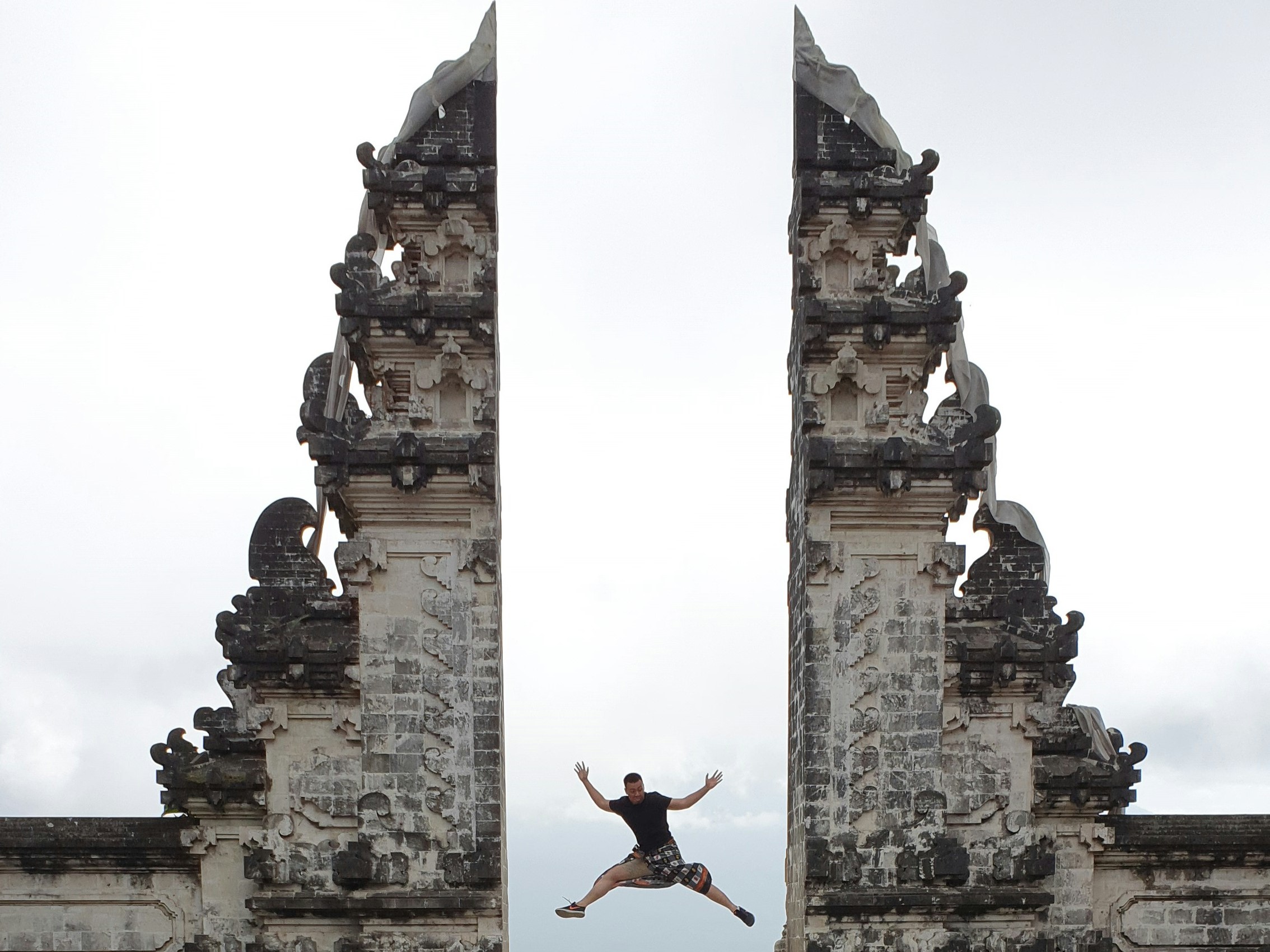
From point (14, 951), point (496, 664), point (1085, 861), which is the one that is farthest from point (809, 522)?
point (14, 951)

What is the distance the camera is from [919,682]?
1388cm

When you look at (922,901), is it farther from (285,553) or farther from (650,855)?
(285,553)

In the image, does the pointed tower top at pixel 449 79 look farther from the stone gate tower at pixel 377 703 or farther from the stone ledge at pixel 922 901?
the stone ledge at pixel 922 901

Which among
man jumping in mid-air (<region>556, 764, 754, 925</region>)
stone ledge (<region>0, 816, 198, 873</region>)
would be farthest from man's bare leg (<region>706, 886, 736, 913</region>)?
stone ledge (<region>0, 816, 198, 873</region>)

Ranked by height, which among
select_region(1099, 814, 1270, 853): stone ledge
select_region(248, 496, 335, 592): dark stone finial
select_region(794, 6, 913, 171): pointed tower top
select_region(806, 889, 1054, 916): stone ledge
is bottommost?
select_region(806, 889, 1054, 916): stone ledge

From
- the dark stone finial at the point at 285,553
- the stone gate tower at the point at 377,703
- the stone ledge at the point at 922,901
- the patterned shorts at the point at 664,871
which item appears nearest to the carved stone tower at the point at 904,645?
the stone ledge at the point at 922,901

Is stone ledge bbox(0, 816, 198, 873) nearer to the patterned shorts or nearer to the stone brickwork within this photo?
the patterned shorts

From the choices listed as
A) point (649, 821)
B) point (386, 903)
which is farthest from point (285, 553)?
point (649, 821)

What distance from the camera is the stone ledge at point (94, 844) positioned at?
558 inches

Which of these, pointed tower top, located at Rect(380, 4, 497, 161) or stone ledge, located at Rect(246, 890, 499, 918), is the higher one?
pointed tower top, located at Rect(380, 4, 497, 161)

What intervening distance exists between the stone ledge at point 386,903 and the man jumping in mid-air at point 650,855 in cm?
86

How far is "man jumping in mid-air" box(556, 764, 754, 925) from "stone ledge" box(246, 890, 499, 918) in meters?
0.86

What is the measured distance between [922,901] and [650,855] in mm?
2287

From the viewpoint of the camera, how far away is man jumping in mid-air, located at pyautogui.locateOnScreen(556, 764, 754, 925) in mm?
13820
